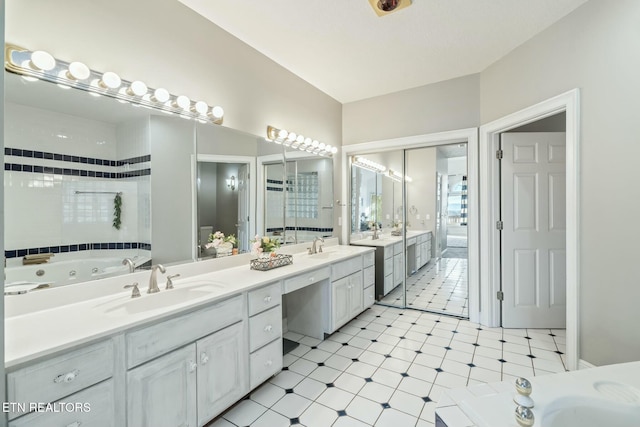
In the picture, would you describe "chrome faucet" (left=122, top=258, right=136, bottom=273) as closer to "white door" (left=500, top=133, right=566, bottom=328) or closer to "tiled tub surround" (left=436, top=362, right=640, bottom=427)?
"tiled tub surround" (left=436, top=362, right=640, bottom=427)

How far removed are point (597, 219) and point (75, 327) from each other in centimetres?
301

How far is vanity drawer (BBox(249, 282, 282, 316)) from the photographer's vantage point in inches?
72.1

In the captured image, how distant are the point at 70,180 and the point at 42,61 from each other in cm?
57

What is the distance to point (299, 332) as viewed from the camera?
289cm

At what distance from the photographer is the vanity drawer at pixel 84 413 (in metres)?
0.99

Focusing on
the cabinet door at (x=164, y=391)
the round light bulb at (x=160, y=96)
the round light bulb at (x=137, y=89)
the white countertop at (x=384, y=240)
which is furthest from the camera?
the white countertop at (x=384, y=240)

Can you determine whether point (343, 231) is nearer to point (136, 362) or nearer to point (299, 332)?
point (299, 332)

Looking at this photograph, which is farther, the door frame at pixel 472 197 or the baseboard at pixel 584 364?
the door frame at pixel 472 197

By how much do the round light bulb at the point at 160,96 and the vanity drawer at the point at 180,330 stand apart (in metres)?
1.32

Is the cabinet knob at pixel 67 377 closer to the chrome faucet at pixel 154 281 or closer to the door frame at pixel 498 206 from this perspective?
the chrome faucet at pixel 154 281

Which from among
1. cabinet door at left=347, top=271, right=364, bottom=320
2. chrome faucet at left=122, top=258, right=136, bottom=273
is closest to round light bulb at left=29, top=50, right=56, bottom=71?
chrome faucet at left=122, top=258, right=136, bottom=273

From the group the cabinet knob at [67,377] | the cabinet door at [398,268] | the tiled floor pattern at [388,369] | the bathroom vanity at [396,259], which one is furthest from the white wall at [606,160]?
the cabinet knob at [67,377]

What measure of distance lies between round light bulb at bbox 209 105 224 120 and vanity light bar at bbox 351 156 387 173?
207 centimetres

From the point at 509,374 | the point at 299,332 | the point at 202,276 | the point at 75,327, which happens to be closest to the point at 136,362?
the point at 75,327
